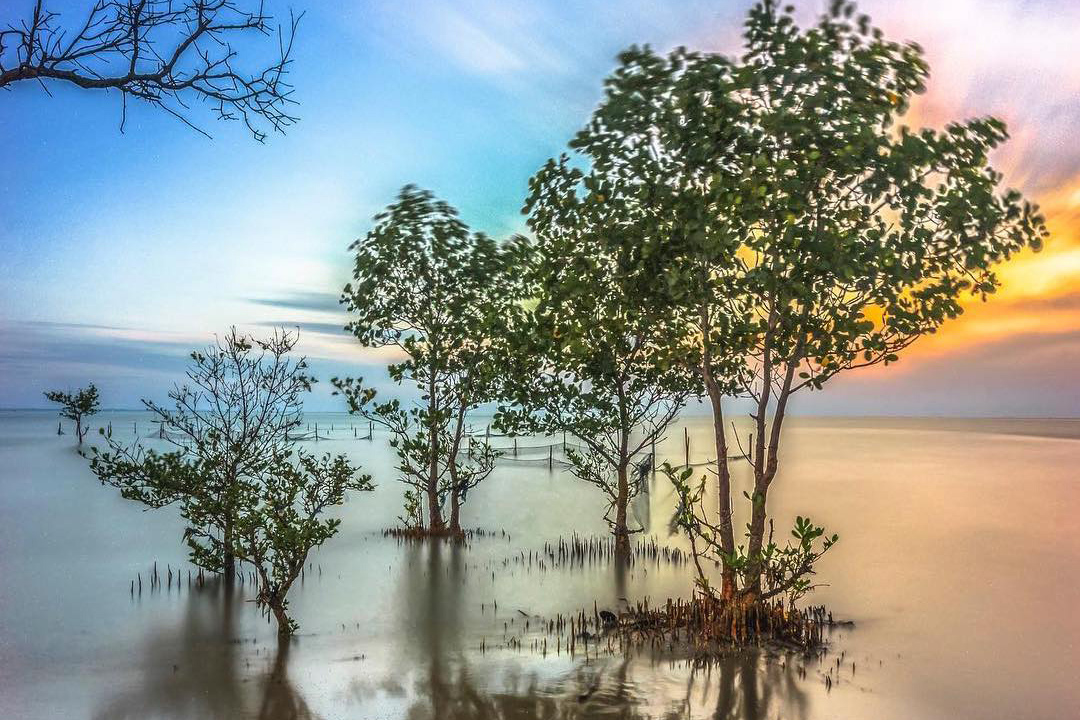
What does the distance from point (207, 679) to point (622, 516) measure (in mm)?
10783

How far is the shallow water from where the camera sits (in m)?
9.80

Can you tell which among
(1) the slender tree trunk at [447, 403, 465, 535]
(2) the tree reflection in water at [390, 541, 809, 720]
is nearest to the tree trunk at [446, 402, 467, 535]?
(1) the slender tree trunk at [447, 403, 465, 535]

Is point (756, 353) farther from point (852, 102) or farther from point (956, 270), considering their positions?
point (852, 102)

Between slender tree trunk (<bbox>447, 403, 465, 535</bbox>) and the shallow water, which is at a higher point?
slender tree trunk (<bbox>447, 403, 465, 535</bbox>)

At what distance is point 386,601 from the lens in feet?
52.2

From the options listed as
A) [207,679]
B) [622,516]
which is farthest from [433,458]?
[207,679]

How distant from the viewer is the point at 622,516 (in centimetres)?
1931

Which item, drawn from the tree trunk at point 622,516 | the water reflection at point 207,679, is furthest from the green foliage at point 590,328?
the water reflection at point 207,679

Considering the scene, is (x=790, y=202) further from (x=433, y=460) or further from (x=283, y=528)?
(x=433, y=460)

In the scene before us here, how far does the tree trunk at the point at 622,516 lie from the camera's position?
727 inches

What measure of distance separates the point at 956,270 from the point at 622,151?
4.85m

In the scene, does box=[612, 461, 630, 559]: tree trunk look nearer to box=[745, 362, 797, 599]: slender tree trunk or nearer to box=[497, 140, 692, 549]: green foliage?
box=[497, 140, 692, 549]: green foliage

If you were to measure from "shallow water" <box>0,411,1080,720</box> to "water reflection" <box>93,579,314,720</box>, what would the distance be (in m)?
0.04

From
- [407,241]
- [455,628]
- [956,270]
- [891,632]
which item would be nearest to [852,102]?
[956,270]
